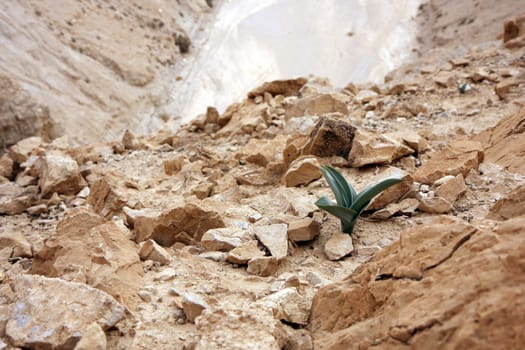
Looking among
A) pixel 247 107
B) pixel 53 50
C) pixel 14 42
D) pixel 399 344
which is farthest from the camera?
pixel 53 50

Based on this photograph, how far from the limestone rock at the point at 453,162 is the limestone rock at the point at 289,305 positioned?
137 cm

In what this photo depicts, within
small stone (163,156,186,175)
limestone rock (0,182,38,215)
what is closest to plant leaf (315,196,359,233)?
small stone (163,156,186,175)

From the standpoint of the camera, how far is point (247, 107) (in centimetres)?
602

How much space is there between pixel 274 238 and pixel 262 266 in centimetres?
27

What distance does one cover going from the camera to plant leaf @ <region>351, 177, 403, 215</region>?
197cm

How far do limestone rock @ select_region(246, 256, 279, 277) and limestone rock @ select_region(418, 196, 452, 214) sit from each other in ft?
3.00

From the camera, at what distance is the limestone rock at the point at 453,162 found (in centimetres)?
251

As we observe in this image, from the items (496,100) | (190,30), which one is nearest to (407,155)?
(496,100)

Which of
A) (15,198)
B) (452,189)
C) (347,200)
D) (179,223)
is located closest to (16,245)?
(179,223)

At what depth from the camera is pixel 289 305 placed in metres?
1.47

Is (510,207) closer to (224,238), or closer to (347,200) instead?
(347,200)

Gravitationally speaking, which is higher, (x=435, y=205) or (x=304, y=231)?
(x=435, y=205)

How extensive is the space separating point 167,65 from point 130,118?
158 inches

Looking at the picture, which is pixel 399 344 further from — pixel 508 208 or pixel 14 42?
pixel 14 42
